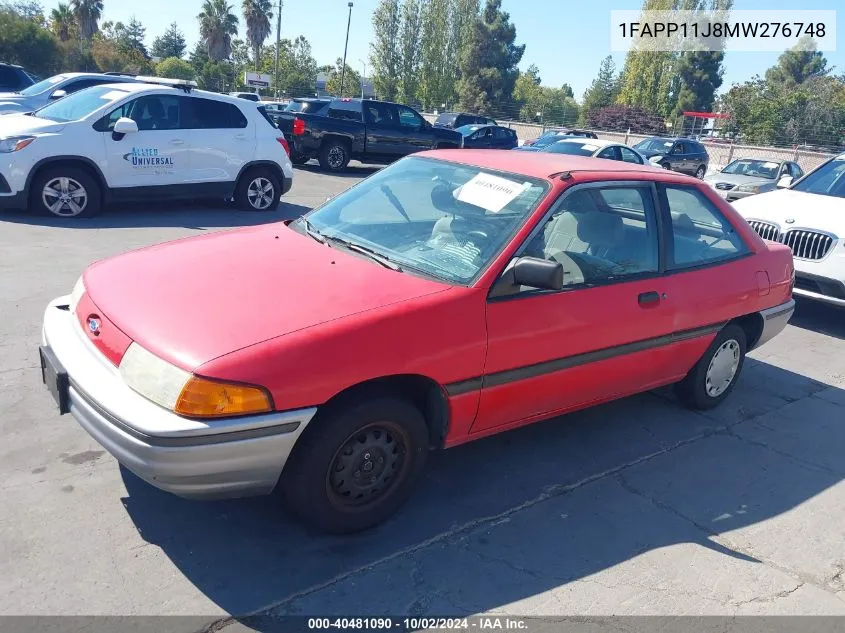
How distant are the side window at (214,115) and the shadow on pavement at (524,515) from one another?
7.19m

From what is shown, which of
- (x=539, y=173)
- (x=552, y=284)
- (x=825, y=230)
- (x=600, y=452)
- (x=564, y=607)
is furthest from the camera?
(x=825, y=230)

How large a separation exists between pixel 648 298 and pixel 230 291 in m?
2.34

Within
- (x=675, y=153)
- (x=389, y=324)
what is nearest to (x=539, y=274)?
(x=389, y=324)

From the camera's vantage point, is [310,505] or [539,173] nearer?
[310,505]

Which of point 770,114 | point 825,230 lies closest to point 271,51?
point 770,114

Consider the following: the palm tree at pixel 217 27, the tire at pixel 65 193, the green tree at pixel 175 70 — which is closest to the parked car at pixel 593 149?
the tire at pixel 65 193

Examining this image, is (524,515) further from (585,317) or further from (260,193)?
(260,193)

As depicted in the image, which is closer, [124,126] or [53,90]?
[124,126]

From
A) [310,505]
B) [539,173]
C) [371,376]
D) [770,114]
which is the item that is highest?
[770,114]

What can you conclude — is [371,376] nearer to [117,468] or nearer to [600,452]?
[117,468]

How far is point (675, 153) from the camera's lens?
22.9m

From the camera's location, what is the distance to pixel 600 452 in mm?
4273

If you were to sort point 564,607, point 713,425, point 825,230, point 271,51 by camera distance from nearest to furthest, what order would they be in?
1. point 564,607
2. point 713,425
3. point 825,230
4. point 271,51

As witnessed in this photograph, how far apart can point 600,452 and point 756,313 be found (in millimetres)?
1736
